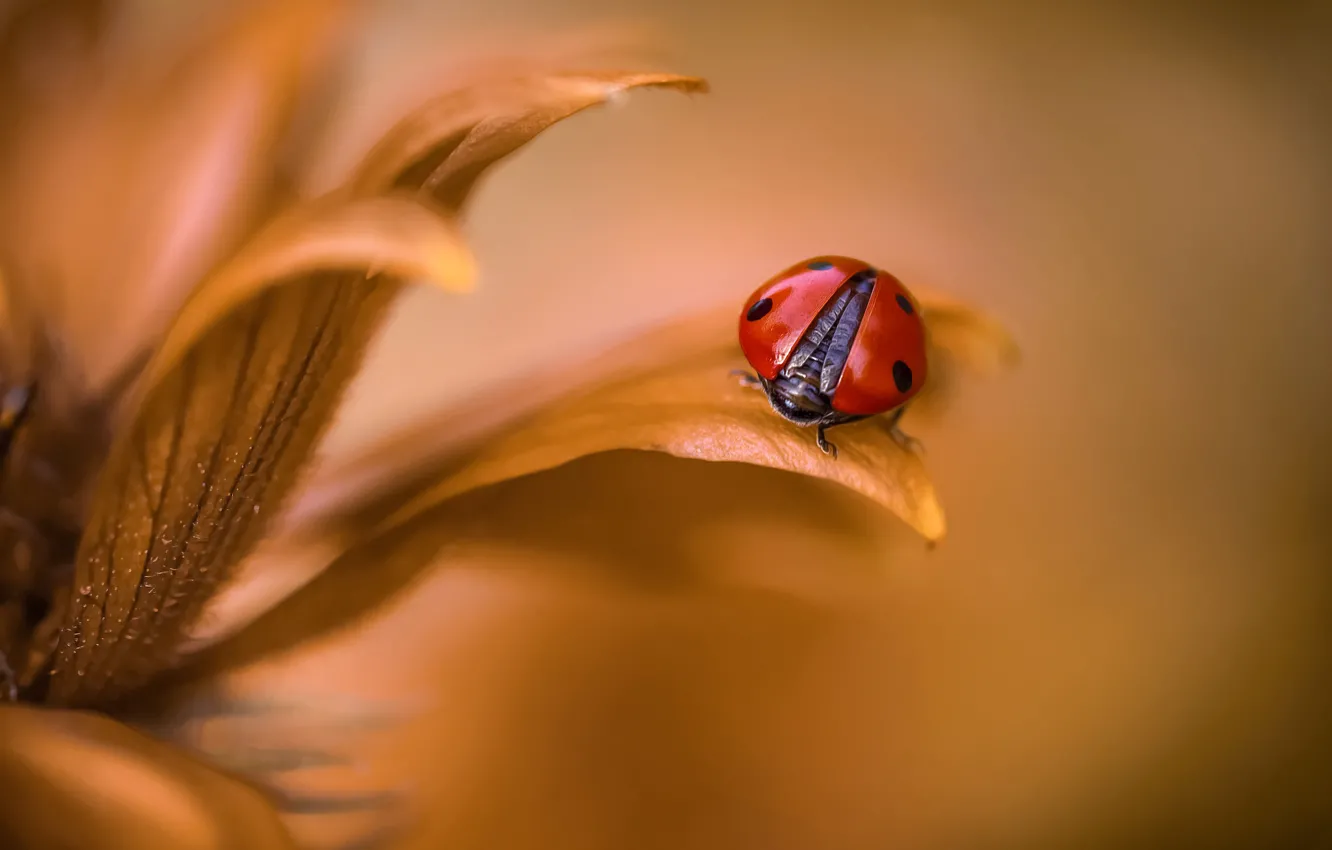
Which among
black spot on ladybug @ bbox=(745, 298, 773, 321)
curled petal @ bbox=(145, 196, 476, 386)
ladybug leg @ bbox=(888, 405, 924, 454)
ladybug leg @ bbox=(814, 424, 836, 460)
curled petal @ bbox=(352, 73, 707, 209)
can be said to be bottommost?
ladybug leg @ bbox=(888, 405, 924, 454)

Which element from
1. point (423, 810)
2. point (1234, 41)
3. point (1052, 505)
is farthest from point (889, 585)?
point (1234, 41)

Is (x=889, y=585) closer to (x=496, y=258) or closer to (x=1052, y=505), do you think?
(x=1052, y=505)

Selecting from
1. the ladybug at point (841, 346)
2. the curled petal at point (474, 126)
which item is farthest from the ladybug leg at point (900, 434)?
the curled petal at point (474, 126)

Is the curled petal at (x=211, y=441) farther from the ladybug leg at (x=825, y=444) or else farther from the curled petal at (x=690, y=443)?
the ladybug leg at (x=825, y=444)

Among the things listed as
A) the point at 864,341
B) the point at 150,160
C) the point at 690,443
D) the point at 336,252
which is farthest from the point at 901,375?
the point at 150,160

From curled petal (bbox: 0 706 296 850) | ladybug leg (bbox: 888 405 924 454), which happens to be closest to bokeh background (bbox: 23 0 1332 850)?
ladybug leg (bbox: 888 405 924 454)

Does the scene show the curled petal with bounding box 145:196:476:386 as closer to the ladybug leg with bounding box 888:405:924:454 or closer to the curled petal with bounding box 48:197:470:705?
the curled petal with bounding box 48:197:470:705
